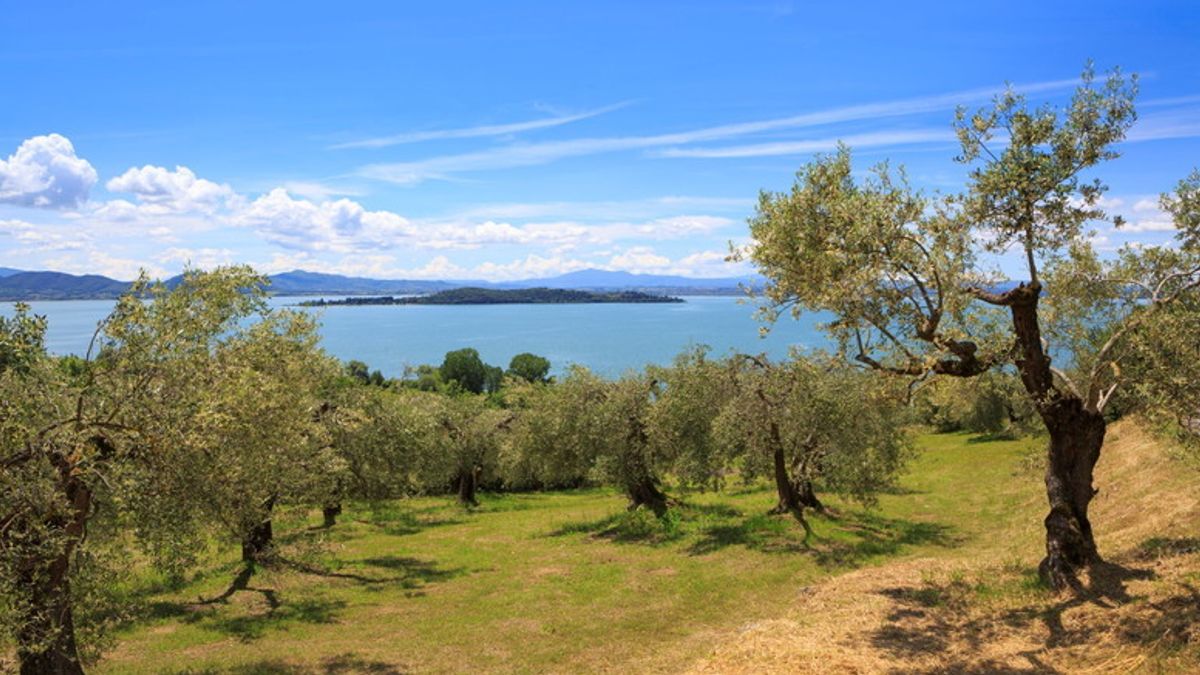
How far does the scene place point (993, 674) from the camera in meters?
12.7

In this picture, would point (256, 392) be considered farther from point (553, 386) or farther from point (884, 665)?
point (553, 386)

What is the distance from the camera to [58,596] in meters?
13.9

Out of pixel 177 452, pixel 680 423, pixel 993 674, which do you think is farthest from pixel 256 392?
pixel 680 423

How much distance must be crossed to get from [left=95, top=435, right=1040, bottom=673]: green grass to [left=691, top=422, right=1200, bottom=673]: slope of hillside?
1.45 m

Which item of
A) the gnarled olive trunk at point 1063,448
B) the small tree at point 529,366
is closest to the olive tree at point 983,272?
the gnarled olive trunk at point 1063,448

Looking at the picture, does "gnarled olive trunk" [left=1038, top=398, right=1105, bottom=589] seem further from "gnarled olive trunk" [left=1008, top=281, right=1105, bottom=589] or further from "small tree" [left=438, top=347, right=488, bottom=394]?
"small tree" [left=438, top=347, right=488, bottom=394]

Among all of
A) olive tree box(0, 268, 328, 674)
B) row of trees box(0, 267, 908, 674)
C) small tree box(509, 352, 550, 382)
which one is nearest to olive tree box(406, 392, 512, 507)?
row of trees box(0, 267, 908, 674)

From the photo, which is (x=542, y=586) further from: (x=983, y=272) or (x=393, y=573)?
(x=983, y=272)

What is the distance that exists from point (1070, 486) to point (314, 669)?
18.8 meters

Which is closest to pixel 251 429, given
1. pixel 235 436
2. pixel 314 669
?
pixel 235 436

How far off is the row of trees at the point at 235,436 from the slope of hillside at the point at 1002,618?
16.5 ft

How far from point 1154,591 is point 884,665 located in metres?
6.02

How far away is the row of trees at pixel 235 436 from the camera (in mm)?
13195

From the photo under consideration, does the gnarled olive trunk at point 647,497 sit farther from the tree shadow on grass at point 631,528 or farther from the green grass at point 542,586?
the green grass at point 542,586
